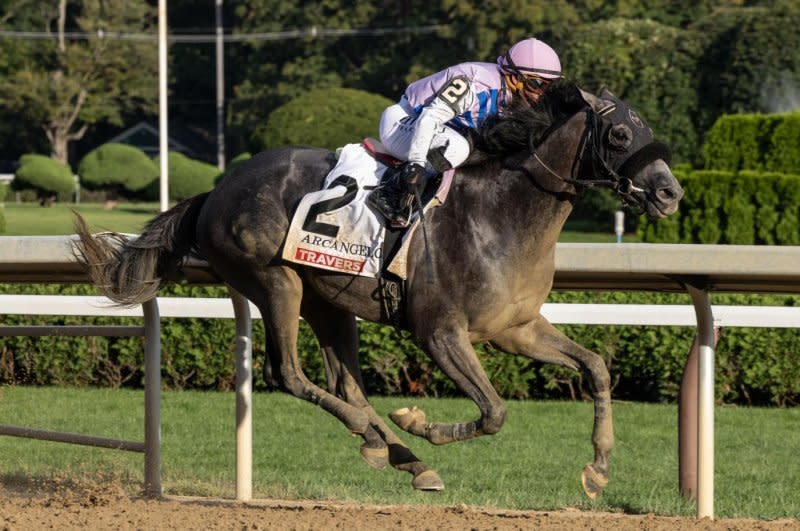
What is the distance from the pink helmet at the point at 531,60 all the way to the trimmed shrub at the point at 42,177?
100 feet

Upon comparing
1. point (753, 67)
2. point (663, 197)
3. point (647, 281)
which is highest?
point (753, 67)

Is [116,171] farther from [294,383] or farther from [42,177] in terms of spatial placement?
[294,383]

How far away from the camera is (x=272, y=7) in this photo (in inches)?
1884

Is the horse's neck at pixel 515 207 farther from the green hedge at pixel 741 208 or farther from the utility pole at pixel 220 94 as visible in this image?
the utility pole at pixel 220 94

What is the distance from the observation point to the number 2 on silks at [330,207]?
15.9 feet

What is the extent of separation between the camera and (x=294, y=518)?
4.80m

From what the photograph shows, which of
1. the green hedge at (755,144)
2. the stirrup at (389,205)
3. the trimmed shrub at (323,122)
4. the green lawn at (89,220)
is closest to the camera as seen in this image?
the stirrup at (389,205)

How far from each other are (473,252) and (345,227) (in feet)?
1.52

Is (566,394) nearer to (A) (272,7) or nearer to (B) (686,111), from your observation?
(B) (686,111)

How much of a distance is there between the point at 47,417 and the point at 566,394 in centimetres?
328

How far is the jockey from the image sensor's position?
473cm

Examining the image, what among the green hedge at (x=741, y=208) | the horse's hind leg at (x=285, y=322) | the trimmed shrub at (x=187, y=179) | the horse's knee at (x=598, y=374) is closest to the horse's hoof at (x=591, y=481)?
the horse's knee at (x=598, y=374)

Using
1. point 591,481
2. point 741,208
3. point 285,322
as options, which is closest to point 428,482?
point 591,481

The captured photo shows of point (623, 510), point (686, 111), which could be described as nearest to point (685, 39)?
point (686, 111)
